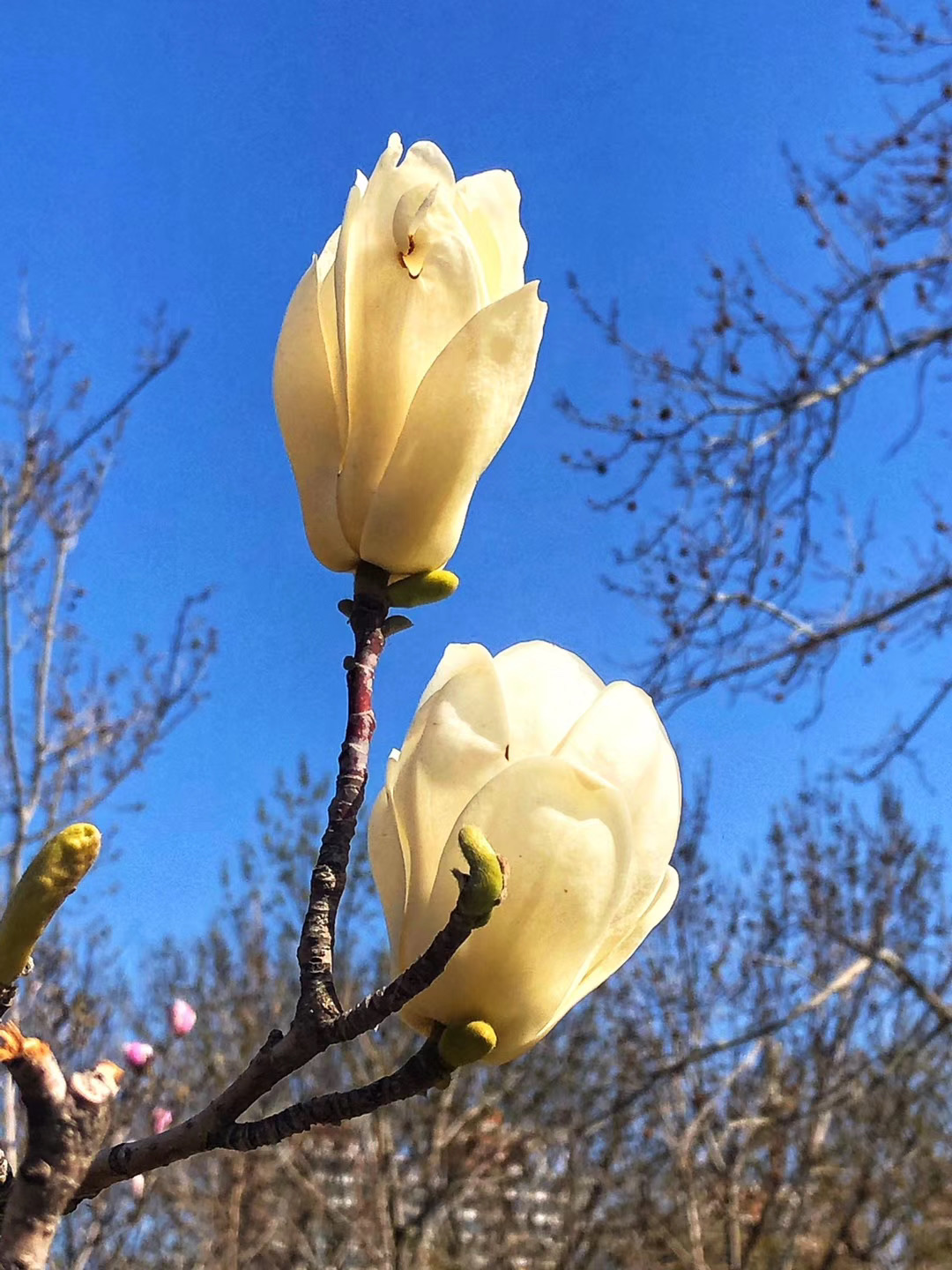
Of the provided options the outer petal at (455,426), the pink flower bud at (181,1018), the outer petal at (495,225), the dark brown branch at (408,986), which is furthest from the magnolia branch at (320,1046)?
the pink flower bud at (181,1018)

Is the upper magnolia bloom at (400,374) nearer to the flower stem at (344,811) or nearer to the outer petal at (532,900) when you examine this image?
the flower stem at (344,811)

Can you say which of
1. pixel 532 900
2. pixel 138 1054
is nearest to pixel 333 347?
pixel 532 900

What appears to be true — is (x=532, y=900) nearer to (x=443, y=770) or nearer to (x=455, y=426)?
(x=443, y=770)

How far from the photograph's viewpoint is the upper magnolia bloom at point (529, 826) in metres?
0.43

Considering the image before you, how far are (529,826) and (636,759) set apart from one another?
63 mm

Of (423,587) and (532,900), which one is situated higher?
(423,587)

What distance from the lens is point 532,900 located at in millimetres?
426

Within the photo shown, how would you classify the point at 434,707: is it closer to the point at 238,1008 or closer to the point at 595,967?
the point at 595,967

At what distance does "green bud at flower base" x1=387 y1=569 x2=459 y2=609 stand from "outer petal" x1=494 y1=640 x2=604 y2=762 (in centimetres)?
4

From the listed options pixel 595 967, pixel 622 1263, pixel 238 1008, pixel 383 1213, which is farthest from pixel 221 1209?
pixel 595 967

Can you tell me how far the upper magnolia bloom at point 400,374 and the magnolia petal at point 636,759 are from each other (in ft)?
0.35

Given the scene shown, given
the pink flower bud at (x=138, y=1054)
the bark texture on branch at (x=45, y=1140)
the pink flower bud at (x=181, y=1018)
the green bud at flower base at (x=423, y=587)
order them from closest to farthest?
the bark texture on branch at (x=45, y=1140) < the green bud at flower base at (x=423, y=587) < the pink flower bud at (x=138, y=1054) < the pink flower bud at (x=181, y=1018)

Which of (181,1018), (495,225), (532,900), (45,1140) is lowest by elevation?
(45,1140)

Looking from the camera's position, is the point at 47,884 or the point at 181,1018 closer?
the point at 47,884
